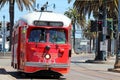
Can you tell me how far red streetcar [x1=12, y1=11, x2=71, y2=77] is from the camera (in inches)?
967

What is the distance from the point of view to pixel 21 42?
2620cm

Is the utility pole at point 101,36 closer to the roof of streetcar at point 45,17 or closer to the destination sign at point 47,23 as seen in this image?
the roof of streetcar at point 45,17

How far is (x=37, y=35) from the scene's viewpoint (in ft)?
Answer: 81.0

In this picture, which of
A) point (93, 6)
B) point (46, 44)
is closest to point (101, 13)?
point (93, 6)

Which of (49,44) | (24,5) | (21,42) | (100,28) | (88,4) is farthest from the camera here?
(24,5)

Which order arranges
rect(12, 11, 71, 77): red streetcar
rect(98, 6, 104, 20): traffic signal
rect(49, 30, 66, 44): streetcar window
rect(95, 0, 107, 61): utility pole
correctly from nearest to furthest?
rect(12, 11, 71, 77): red streetcar < rect(49, 30, 66, 44): streetcar window < rect(95, 0, 107, 61): utility pole < rect(98, 6, 104, 20): traffic signal

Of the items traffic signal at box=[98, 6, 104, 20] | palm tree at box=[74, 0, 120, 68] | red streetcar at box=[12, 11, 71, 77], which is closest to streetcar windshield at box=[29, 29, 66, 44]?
red streetcar at box=[12, 11, 71, 77]

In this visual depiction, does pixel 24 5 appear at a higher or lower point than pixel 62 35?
higher

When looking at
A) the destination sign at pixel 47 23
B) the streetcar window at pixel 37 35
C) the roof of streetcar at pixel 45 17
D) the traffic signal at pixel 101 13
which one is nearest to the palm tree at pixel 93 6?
the traffic signal at pixel 101 13

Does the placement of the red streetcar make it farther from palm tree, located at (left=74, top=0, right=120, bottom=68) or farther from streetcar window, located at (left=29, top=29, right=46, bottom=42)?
palm tree, located at (left=74, top=0, right=120, bottom=68)

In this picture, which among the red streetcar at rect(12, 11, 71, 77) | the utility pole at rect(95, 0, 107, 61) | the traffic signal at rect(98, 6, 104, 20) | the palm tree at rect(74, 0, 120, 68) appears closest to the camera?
the red streetcar at rect(12, 11, 71, 77)

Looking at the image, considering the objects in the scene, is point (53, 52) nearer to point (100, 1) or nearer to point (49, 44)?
point (49, 44)

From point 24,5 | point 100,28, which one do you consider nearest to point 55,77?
point 100,28

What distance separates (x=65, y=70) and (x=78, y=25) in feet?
284
